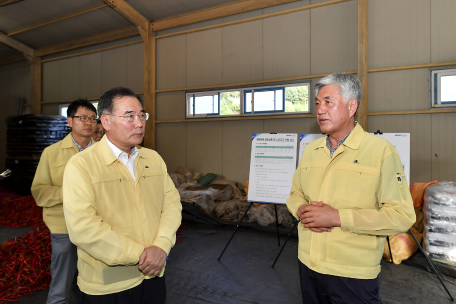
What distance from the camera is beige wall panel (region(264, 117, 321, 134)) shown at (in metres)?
5.53

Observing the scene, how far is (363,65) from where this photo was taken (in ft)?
16.1

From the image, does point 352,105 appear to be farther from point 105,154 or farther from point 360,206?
point 105,154

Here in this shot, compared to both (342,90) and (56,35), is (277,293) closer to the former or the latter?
(342,90)

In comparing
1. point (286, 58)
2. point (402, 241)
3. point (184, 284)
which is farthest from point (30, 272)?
point (286, 58)

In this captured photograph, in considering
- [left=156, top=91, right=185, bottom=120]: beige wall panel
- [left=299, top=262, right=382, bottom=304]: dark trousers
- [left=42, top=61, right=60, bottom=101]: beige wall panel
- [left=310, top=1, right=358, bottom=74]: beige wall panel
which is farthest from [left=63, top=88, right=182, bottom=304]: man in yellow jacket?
[left=42, top=61, right=60, bottom=101]: beige wall panel

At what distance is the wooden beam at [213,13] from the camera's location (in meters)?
5.86

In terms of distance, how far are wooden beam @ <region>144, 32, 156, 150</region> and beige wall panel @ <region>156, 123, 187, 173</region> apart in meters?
0.19

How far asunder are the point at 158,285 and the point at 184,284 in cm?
165

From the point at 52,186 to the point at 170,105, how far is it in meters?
5.38

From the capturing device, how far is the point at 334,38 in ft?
17.5

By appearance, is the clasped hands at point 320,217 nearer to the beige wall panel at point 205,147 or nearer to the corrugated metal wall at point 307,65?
the corrugated metal wall at point 307,65

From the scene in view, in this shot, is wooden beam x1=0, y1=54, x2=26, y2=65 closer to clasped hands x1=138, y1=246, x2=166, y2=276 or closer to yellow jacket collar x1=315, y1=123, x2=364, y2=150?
clasped hands x1=138, y1=246, x2=166, y2=276

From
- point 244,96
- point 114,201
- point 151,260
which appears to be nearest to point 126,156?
point 114,201

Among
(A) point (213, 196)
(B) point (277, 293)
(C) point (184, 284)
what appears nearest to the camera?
(B) point (277, 293)
